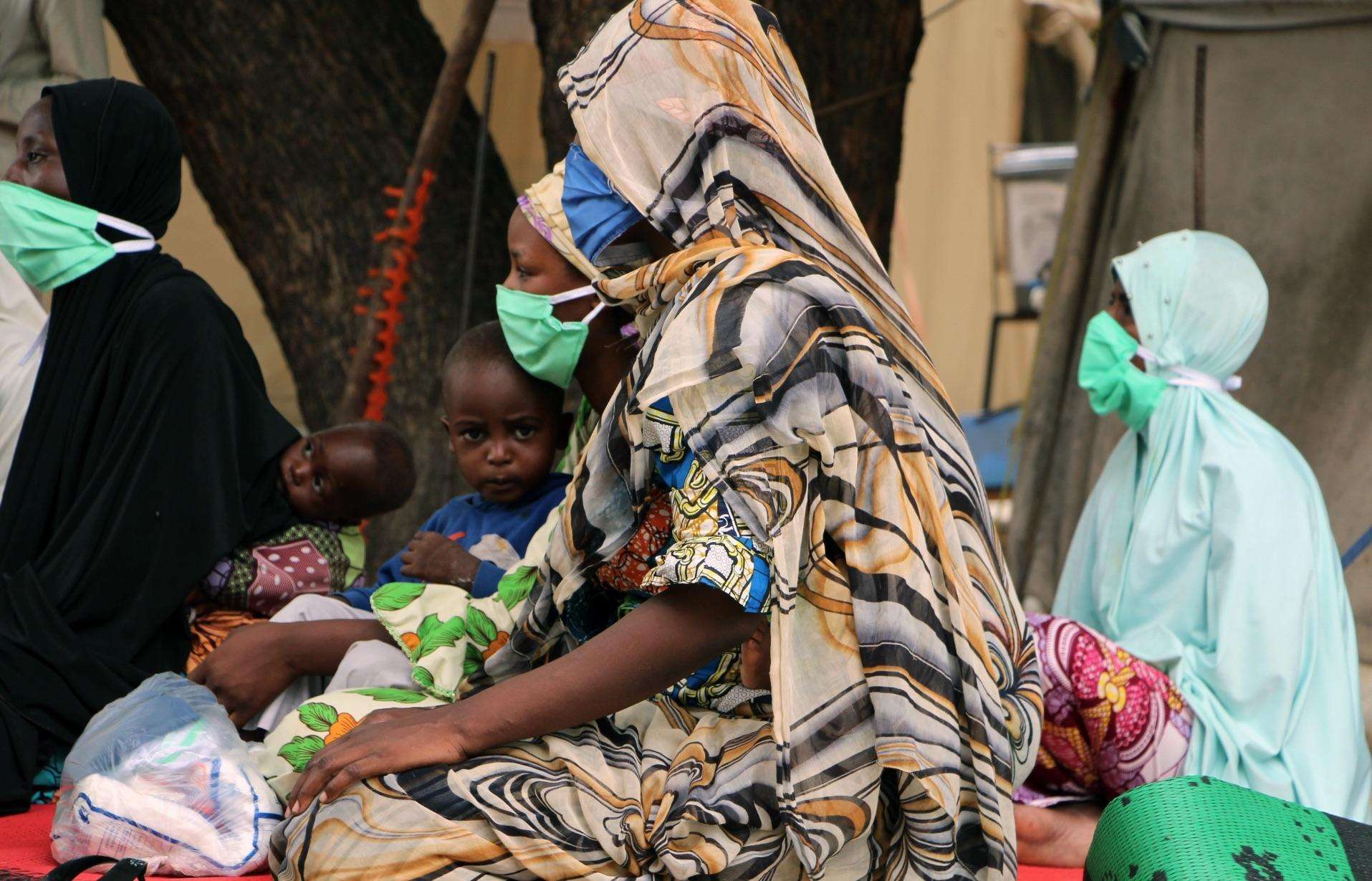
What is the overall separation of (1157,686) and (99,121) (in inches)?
102

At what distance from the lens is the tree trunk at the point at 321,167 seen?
4.49 m

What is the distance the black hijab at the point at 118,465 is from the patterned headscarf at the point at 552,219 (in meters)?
0.75

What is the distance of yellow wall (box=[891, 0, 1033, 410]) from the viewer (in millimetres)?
10477

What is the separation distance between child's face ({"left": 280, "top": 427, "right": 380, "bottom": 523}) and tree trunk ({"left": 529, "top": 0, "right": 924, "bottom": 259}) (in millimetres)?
1398

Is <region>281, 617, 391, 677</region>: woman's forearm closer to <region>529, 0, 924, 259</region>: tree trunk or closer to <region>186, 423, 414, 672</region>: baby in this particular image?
<region>186, 423, 414, 672</region>: baby

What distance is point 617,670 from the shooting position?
6.31 feet

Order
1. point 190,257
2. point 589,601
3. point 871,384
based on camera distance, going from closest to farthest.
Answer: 1. point 871,384
2. point 589,601
3. point 190,257

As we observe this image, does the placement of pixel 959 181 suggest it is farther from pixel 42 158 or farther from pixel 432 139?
pixel 42 158

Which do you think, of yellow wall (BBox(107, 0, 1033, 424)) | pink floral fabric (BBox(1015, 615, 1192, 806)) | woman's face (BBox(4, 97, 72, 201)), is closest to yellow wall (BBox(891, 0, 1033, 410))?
yellow wall (BBox(107, 0, 1033, 424))

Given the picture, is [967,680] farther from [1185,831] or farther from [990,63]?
[990,63]

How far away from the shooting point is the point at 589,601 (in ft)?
7.48

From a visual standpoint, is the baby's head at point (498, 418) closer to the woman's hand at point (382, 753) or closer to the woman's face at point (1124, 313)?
the woman's hand at point (382, 753)

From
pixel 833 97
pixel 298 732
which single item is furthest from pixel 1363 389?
pixel 298 732

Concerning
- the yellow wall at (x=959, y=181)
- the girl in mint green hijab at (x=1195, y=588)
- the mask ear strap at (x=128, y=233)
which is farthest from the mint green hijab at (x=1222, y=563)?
the yellow wall at (x=959, y=181)
